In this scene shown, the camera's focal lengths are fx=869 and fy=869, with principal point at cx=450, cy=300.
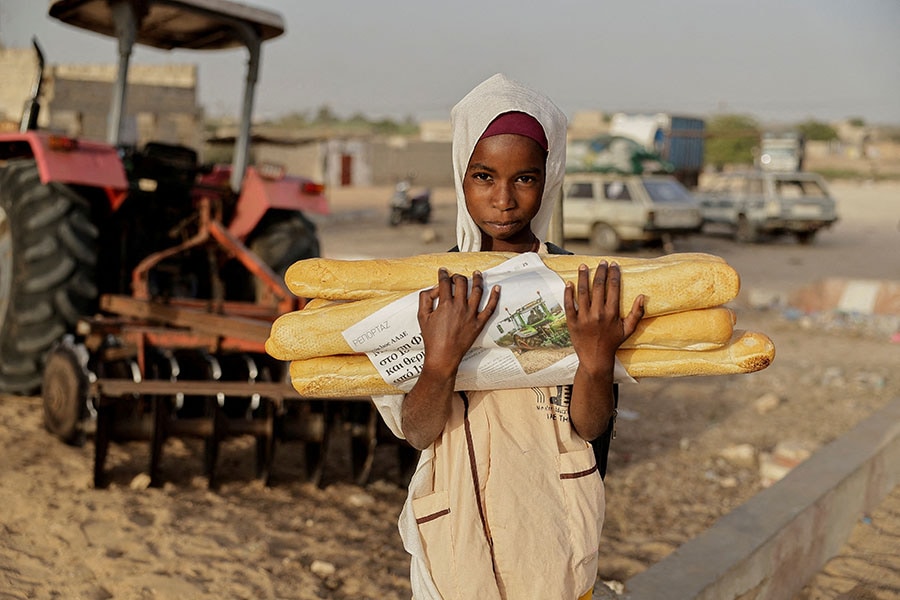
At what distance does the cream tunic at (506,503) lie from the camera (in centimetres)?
163

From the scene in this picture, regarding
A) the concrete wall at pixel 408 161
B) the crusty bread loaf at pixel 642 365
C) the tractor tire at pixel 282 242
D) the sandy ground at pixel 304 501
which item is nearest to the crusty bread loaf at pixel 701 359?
the crusty bread loaf at pixel 642 365

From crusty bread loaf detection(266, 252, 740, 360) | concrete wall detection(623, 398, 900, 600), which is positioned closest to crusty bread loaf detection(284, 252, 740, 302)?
crusty bread loaf detection(266, 252, 740, 360)

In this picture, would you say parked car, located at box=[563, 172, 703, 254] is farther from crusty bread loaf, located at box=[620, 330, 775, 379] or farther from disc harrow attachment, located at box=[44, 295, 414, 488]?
crusty bread loaf, located at box=[620, 330, 775, 379]

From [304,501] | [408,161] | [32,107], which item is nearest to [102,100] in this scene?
[32,107]

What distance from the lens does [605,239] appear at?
56.4 feet

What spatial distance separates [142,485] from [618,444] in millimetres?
2911

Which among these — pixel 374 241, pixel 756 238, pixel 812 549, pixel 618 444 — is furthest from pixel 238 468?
pixel 756 238

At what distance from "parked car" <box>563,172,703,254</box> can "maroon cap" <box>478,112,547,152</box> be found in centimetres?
1530

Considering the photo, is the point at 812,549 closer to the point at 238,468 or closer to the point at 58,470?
the point at 238,468

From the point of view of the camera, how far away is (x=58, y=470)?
4.17 m

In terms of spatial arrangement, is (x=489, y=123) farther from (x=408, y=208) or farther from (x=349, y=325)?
(x=408, y=208)

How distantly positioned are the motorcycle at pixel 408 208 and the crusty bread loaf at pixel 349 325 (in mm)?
19200

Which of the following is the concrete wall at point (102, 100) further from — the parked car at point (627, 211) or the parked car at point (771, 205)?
the parked car at point (771, 205)

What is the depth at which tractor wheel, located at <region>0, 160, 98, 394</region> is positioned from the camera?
189 inches
